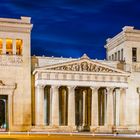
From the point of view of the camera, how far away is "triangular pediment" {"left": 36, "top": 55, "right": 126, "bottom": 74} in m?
91.9

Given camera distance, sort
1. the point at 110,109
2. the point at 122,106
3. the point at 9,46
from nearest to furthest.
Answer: the point at 110,109 → the point at 9,46 → the point at 122,106

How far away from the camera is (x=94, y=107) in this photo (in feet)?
304

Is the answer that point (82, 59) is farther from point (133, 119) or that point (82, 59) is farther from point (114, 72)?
point (133, 119)

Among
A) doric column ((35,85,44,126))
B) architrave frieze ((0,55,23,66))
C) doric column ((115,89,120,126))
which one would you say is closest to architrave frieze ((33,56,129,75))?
doric column ((35,85,44,126))

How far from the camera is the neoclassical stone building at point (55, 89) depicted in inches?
3578

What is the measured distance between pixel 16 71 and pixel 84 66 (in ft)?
45.2

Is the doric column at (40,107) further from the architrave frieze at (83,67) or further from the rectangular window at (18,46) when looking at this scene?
the rectangular window at (18,46)

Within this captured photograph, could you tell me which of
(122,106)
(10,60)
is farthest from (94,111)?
(10,60)

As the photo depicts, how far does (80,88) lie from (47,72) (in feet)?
39.1

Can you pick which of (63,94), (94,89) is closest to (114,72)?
(94,89)

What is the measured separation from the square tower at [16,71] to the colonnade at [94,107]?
278 cm

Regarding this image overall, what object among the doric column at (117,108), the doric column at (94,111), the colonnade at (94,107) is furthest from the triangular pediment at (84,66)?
the doric column at (94,111)

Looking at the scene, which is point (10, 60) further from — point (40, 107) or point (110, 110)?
point (110, 110)

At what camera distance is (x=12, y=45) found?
94562 mm
